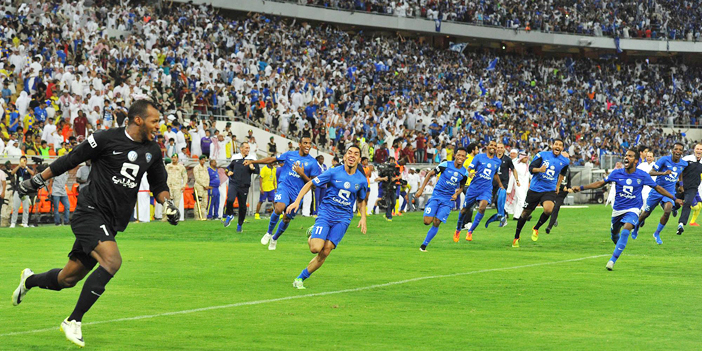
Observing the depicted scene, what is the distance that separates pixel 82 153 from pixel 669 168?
18.0 meters

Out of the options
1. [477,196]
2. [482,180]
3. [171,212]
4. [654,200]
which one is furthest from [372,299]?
[654,200]

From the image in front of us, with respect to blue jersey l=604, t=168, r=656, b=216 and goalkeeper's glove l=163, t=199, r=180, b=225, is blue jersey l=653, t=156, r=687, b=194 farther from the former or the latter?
goalkeeper's glove l=163, t=199, r=180, b=225

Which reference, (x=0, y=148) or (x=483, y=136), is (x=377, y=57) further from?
(x=0, y=148)

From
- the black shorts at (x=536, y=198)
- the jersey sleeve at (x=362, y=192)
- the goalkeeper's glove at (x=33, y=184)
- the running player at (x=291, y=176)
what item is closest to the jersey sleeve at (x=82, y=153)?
the goalkeeper's glove at (x=33, y=184)

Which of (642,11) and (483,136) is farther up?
(642,11)

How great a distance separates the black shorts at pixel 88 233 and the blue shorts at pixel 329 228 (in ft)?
14.1

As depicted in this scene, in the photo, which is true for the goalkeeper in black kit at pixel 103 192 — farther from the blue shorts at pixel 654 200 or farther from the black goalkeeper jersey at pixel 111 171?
the blue shorts at pixel 654 200

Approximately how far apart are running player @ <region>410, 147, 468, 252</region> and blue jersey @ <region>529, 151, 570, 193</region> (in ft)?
7.32

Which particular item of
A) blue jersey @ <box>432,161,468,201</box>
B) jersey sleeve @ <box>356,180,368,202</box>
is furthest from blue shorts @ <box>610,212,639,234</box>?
jersey sleeve @ <box>356,180,368,202</box>

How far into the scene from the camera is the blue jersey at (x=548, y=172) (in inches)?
824

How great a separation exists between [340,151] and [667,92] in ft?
135

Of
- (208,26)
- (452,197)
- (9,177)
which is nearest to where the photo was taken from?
(452,197)

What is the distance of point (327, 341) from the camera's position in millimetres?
8555

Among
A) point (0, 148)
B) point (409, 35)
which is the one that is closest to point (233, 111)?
point (0, 148)
